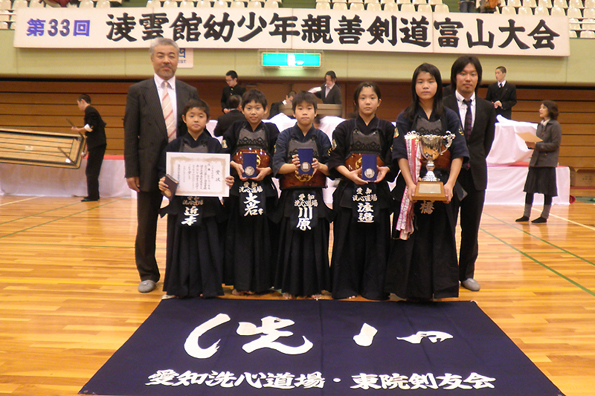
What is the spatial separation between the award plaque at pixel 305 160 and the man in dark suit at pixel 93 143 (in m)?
5.55

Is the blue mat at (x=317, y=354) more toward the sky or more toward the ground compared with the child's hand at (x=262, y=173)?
more toward the ground

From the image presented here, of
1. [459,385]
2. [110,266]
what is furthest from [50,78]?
[459,385]

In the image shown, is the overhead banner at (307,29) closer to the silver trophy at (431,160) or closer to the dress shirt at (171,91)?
the dress shirt at (171,91)

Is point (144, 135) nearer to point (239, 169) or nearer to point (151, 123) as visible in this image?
point (151, 123)

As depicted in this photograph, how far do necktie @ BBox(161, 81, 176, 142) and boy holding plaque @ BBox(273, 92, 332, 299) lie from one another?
0.72 meters

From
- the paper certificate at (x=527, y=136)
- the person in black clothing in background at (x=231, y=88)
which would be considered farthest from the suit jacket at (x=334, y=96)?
the paper certificate at (x=527, y=136)

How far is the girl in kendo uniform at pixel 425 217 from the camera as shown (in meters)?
2.81

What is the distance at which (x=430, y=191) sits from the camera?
8.62ft

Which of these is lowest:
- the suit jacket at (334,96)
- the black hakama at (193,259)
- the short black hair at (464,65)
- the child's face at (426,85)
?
the black hakama at (193,259)

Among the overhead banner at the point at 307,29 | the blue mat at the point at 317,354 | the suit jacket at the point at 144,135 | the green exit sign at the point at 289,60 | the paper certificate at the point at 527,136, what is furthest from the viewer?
the green exit sign at the point at 289,60

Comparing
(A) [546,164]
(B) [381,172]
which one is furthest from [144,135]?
(A) [546,164]

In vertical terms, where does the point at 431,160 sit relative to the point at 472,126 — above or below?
below

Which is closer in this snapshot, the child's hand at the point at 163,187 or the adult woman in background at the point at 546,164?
the child's hand at the point at 163,187

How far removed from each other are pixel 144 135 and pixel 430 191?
6.03ft
